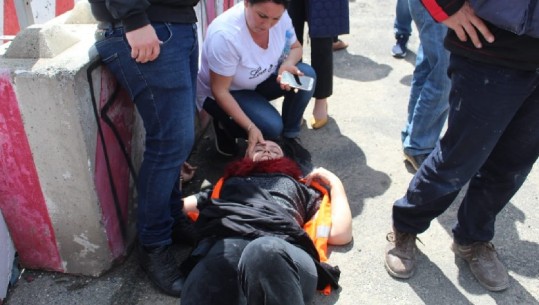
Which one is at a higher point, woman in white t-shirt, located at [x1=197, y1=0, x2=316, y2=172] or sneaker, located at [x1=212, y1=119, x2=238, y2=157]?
woman in white t-shirt, located at [x1=197, y1=0, x2=316, y2=172]

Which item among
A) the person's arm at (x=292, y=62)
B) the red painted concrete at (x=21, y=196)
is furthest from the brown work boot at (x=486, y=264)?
the red painted concrete at (x=21, y=196)

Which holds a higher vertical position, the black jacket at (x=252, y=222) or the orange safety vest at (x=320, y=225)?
the black jacket at (x=252, y=222)

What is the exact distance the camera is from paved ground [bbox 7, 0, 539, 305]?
229cm

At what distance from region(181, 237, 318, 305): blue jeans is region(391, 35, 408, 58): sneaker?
3.41 m

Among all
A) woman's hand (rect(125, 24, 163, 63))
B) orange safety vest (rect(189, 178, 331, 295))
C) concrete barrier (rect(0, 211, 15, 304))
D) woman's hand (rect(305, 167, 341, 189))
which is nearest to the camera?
woman's hand (rect(125, 24, 163, 63))

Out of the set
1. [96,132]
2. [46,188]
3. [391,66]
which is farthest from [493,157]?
[391,66]

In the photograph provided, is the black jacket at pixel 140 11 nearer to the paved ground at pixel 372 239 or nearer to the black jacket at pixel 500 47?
the black jacket at pixel 500 47

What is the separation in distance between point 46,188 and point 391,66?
11.2ft

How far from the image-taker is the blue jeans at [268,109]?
10.0 ft

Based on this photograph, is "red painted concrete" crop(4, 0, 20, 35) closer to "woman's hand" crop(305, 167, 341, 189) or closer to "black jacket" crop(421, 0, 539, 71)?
"woman's hand" crop(305, 167, 341, 189)

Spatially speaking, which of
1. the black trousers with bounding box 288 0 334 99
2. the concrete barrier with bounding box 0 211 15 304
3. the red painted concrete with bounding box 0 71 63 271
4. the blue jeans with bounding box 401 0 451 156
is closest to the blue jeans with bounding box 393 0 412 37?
the black trousers with bounding box 288 0 334 99

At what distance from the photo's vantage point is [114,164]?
2.26 metres

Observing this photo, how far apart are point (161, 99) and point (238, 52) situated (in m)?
0.96

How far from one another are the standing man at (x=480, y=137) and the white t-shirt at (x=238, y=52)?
1.16m
